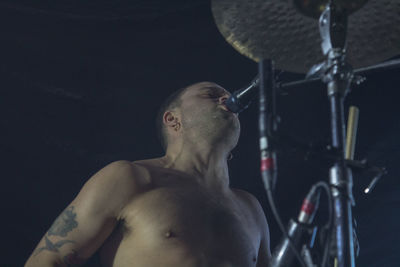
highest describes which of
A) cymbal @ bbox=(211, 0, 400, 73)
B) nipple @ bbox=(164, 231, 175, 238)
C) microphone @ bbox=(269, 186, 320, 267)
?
cymbal @ bbox=(211, 0, 400, 73)

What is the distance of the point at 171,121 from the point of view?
228cm

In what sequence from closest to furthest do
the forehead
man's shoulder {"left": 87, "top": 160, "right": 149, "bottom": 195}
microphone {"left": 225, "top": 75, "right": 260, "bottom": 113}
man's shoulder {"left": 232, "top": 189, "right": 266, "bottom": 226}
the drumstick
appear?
the drumstick
microphone {"left": 225, "top": 75, "right": 260, "bottom": 113}
man's shoulder {"left": 87, "top": 160, "right": 149, "bottom": 195}
man's shoulder {"left": 232, "top": 189, "right": 266, "bottom": 226}
the forehead

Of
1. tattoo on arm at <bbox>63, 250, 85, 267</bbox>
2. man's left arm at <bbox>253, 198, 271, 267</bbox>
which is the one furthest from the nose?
tattoo on arm at <bbox>63, 250, 85, 267</bbox>

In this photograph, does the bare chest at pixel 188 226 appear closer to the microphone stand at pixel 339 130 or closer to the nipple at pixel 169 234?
the nipple at pixel 169 234

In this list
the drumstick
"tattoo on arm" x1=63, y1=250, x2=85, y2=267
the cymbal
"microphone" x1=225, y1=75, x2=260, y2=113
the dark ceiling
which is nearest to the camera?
the drumstick

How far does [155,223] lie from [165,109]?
0.86 m

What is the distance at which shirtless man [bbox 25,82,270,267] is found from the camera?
1.58m

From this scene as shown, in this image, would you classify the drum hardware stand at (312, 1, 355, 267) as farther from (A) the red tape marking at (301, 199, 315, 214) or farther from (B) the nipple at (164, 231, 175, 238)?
(B) the nipple at (164, 231, 175, 238)

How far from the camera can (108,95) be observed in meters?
2.20

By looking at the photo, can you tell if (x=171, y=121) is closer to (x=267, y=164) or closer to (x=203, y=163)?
(x=203, y=163)

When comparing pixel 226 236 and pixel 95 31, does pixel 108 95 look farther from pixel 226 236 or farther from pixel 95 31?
pixel 226 236

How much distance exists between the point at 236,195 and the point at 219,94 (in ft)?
1.97

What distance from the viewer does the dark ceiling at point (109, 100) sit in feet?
6.50

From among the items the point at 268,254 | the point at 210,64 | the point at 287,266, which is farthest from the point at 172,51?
the point at 287,266
